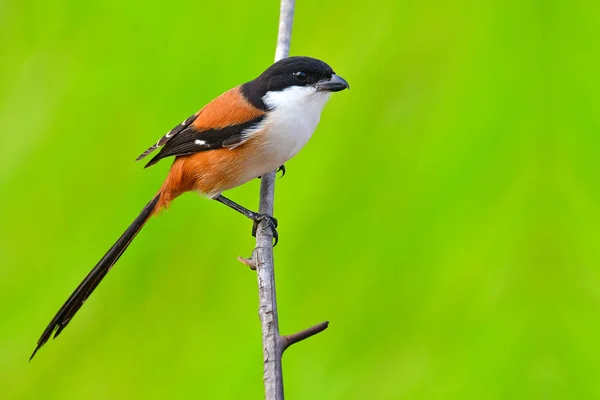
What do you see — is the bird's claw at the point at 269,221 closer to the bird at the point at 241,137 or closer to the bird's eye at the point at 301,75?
the bird at the point at 241,137

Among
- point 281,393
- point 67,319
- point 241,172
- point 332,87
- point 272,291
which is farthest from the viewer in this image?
point 241,172

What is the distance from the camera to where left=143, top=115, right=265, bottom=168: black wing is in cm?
161

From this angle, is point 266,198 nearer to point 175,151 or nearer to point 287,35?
point 175,151

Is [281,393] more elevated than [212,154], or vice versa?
[212,154]

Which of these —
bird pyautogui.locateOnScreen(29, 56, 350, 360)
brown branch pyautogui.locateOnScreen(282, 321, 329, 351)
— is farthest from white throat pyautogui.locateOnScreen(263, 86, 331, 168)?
brown branch pyautogui.locateOnScreen(282, 321, 329, 351)

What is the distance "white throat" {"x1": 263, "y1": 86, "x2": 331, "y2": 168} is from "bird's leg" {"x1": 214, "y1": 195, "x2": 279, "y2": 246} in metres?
0.13

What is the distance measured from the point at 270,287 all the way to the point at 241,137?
53 cm

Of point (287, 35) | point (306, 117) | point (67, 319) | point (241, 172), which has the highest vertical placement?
point (287, 35)

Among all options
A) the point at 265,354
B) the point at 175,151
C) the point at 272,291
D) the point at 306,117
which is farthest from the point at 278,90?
the point at 265,354

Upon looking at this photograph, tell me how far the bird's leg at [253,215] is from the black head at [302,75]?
0.30 m

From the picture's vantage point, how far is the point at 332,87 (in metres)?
1.54

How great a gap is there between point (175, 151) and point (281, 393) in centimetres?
93

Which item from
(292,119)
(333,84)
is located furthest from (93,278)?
(333,84)

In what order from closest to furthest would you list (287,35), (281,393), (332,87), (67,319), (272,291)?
(281,393), (272,291), (67,319), (332,87), (287,35)
